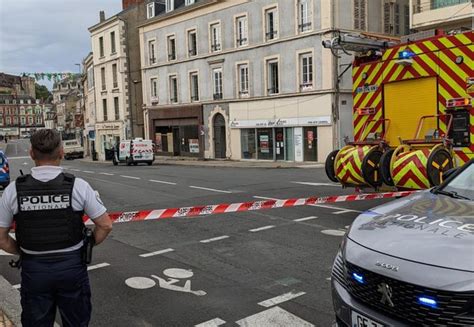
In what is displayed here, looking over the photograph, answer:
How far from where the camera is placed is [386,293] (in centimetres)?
285

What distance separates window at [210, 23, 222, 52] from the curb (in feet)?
102

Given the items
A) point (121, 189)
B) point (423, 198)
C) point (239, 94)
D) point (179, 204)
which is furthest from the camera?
point (239, 94)

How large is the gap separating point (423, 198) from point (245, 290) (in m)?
2.15

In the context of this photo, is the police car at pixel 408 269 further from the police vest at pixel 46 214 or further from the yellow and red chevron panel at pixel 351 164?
the yellow and red chevron panel at pixel 351 164

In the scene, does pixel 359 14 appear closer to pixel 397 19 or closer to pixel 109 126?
pixel 397 19

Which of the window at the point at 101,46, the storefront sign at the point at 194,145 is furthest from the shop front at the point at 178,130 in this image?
the window at the point at 101,46

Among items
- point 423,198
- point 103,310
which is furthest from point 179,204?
point 423,198

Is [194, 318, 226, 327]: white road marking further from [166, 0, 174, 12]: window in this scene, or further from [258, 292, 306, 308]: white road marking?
[166, 0, 174, 12]: window

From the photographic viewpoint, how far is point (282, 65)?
3044 cm

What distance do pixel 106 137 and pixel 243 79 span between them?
24.1m

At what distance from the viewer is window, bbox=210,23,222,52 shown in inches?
1384

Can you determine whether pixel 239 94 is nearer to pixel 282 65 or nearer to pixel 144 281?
pixel 282 65

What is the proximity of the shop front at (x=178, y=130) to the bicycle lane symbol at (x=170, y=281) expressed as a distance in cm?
3109

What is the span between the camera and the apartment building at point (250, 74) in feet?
91.7
